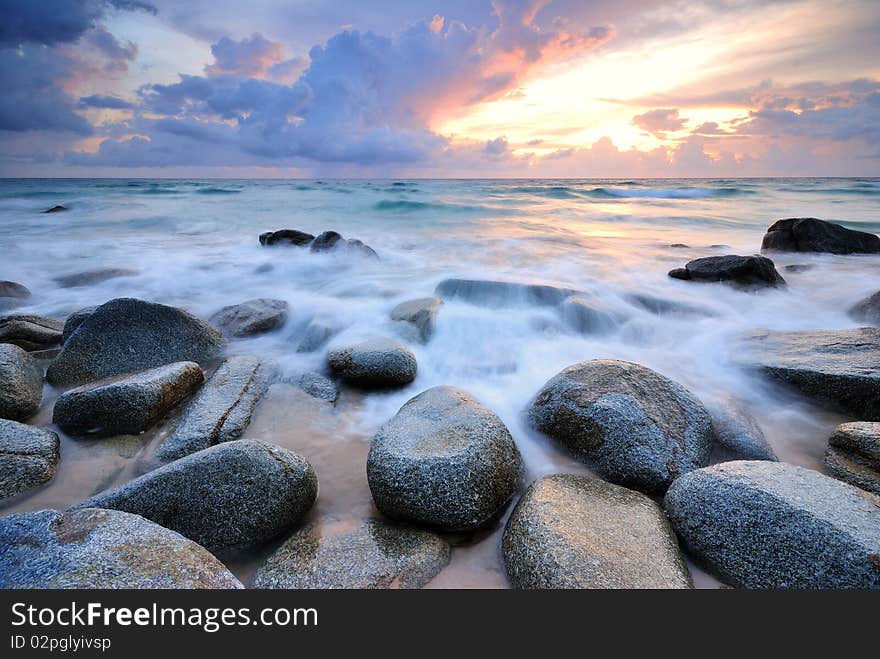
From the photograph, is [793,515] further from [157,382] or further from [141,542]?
[157,382]

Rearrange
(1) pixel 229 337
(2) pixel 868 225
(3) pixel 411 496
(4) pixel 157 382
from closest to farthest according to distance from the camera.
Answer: (3) pixel 411 496, (4) pixel 157 382, (1) pixel 229 337, (2) pixel 868 225

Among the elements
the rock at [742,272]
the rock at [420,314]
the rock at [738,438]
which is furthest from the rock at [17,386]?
the rock at [742,272]

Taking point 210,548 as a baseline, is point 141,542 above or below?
above

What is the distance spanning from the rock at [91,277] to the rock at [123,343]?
3.76 m

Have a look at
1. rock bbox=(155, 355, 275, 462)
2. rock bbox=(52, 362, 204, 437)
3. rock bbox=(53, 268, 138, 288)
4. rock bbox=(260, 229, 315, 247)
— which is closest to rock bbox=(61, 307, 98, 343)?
rock bbox=(52, 362, 204, 437)

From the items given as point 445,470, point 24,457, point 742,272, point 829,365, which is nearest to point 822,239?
point 742,272

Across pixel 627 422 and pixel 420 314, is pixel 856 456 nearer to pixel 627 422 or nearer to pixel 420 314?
pixel 627 422

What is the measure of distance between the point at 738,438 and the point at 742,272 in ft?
13.6

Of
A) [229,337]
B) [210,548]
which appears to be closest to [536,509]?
[210,548]

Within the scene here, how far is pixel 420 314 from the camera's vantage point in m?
4.70

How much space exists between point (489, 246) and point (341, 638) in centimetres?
943

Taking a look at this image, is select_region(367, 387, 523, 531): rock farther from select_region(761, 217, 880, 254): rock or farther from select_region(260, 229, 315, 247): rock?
select_region(761, 217, 880, 254): rock

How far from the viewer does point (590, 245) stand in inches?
408

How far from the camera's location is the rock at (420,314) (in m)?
4.51
